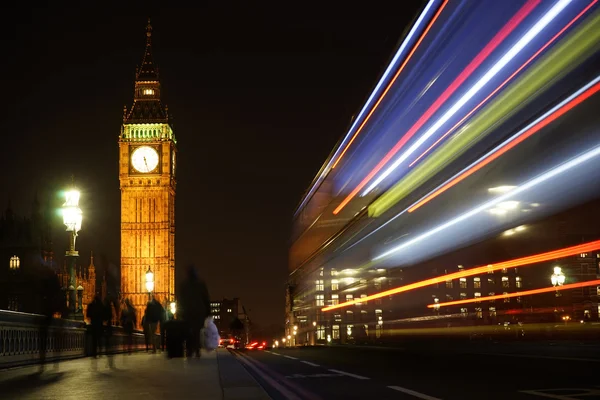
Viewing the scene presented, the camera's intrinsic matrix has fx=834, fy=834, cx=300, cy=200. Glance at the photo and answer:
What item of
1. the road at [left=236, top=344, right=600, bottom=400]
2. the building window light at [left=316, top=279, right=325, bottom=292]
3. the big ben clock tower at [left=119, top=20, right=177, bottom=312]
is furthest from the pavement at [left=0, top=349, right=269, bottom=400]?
the big ben clock tower at [left=119, top=20, right=177, bottom=312]

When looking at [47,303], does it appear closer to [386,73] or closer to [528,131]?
[386,73]

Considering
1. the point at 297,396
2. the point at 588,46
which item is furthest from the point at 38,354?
the point at 588,46

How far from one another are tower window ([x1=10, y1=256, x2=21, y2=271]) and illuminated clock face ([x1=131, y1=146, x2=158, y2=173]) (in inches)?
1054

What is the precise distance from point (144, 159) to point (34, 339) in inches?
3946

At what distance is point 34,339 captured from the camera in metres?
17.7

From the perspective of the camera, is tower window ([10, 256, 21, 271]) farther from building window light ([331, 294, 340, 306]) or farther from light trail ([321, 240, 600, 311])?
light trail ([321, 240, 600, 311])

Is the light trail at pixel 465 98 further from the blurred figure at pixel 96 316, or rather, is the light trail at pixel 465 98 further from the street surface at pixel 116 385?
the blurred figure at pixel 96 316

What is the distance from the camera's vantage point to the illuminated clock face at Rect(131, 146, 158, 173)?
11600 cm

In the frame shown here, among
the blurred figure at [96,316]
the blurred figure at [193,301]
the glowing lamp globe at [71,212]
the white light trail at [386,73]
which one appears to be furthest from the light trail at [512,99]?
the glowing lamp globe at [71,212]

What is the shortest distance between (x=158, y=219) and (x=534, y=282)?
107 m

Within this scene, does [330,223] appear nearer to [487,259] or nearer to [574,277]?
[487,259]

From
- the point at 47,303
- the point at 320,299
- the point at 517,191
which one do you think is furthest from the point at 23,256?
the point at 517,191

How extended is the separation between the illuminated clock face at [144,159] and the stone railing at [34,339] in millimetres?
93314

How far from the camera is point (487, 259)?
12.4 metres
